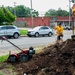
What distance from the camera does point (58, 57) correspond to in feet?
36.3

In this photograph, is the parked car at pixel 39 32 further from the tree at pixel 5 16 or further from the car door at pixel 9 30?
the tree at pixel 5 16

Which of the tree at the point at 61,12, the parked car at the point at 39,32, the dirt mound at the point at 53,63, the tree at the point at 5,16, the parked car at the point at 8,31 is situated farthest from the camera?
the tree at the point at 61,12

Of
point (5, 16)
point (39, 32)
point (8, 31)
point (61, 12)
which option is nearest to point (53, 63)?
point (8, 31)

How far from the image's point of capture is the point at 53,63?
35.4ft

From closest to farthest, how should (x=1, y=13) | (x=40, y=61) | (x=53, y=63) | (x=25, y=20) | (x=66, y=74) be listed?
(x=66, y=74)
(x=53, y=63)
(x=40, y=61)
(x=1, y=13)
(x=25, y=20)

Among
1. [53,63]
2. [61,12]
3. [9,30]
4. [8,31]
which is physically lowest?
[61,12]

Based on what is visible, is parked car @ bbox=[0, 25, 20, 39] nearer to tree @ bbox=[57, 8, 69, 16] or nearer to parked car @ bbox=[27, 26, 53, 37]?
parked car @ bbox=[27, 26, 53, 37]

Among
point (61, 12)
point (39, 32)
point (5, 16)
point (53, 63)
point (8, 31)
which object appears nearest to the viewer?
point (53, 63)

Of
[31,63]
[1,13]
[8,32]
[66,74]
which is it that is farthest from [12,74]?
[1,13]

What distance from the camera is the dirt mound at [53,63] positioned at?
399 inches

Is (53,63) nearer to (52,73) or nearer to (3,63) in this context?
(52,73)

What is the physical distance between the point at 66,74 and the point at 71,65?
0.48 metres

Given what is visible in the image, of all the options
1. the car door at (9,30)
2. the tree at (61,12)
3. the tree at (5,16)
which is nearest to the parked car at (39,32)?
the car door at (9,30)

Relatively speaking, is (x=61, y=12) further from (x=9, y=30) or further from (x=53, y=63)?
→ (x=53, y=63)
